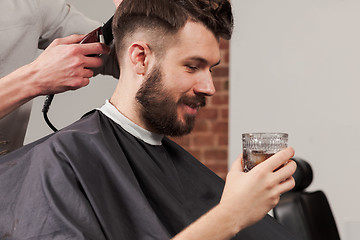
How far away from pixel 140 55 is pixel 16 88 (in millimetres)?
450

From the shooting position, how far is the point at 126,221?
136cm

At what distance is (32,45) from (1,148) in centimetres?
43

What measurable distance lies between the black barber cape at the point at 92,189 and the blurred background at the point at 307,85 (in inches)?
75.5

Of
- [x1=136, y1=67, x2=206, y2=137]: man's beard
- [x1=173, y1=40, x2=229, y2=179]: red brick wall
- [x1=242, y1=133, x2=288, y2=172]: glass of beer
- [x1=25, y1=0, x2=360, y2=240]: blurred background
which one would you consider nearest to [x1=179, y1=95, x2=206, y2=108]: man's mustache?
[x1=136, y1=67, x2=206, y2=137]: man's beard

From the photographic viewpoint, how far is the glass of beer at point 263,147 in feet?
4.36

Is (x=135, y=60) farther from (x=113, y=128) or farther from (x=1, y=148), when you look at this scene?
(x=1, y=148)

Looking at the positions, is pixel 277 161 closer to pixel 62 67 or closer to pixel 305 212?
pixel 62 67

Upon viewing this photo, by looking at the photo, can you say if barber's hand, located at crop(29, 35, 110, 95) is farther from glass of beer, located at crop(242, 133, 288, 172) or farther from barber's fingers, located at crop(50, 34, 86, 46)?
glass of beer, located at crop(242, 133, 288, 172)

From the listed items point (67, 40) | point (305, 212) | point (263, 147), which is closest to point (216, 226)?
point (263, 147)

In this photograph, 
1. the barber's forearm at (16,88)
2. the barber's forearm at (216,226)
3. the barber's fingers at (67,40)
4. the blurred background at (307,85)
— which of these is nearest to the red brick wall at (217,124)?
the blurred background at (307,85)

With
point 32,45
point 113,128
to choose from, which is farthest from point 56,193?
point 32,45

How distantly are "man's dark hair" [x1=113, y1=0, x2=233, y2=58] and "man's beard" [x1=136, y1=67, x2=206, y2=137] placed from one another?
0.39 ft

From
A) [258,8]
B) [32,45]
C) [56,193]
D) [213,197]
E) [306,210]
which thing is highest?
[258,8]

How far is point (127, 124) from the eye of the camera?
64.2 inches
